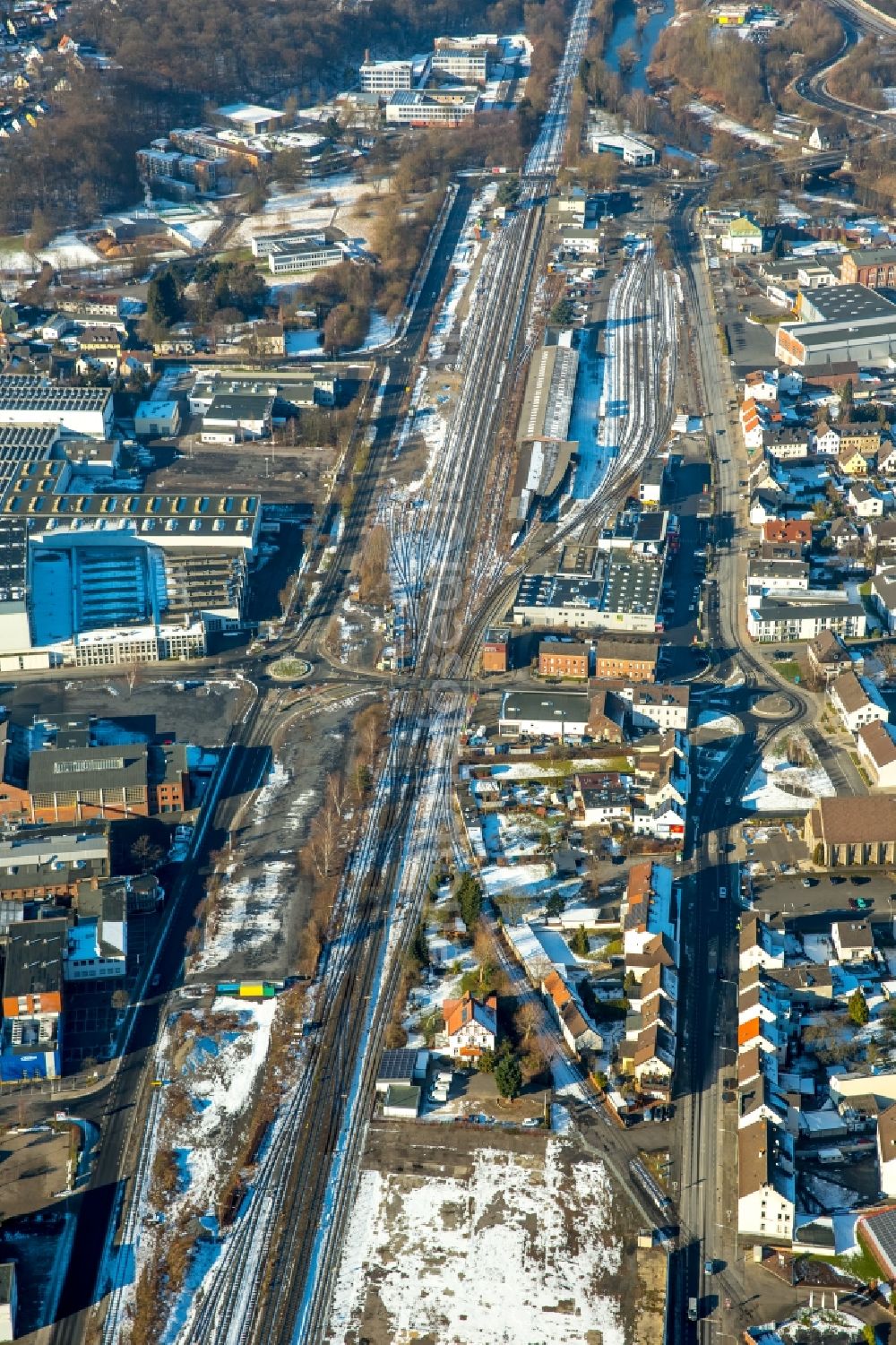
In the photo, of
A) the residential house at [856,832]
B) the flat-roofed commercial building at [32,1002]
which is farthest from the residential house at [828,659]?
the flat-roofed commercial building at [32,1002]

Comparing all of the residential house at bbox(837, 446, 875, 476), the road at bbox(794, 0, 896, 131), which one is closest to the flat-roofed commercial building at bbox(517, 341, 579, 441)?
the residential house at bbox(837, 446, 875, 476)

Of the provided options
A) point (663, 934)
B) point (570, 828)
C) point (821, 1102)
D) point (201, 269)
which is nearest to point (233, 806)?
point (570, 828)

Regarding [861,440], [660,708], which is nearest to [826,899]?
[660,708]

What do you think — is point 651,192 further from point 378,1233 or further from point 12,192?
point 378,1233

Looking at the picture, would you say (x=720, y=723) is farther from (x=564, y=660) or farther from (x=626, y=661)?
(x=564, y=660)

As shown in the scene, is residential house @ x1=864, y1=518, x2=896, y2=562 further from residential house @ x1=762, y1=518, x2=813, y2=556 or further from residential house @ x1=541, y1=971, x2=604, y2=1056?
residential house @ x1=541, y1=971, x2=604, y2=1056

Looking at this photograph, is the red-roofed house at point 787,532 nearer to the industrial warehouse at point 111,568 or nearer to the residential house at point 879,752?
the residential house at point 879,752
